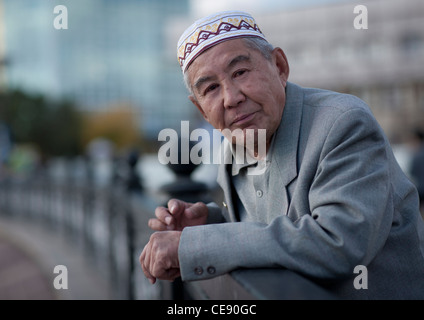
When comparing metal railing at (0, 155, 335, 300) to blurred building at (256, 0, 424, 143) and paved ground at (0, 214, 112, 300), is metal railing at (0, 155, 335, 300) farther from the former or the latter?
blurred building at (256, 0, 424, 143)

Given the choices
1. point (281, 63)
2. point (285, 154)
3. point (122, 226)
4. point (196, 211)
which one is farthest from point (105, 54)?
point (285, 154)

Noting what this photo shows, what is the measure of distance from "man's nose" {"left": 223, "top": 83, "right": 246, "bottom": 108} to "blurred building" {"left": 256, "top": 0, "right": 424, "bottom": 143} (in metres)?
42.1

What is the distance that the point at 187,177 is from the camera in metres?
3.03

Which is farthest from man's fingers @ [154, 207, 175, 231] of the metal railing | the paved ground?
the paved ground

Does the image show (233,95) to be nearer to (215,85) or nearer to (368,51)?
(215,85)

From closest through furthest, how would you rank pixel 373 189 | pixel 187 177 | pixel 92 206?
1. pixel 373 189
2. pixel 187 177
3. pixel 92 206

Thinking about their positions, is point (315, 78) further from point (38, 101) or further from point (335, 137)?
point (335, 137)

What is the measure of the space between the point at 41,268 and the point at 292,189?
749 cm

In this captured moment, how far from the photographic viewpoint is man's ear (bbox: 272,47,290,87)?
1.77 meters

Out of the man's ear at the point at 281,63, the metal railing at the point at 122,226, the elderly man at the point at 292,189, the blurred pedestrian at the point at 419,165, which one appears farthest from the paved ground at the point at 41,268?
the blurred pedestrian at the point at 419,165

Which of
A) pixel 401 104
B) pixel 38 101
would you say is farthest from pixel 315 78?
pixel 38 101

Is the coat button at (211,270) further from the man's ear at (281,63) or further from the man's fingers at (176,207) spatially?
the man's ear at (281,63)

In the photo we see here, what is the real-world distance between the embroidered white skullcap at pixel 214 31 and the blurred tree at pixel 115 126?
175 feet

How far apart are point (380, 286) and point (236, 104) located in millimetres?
763
